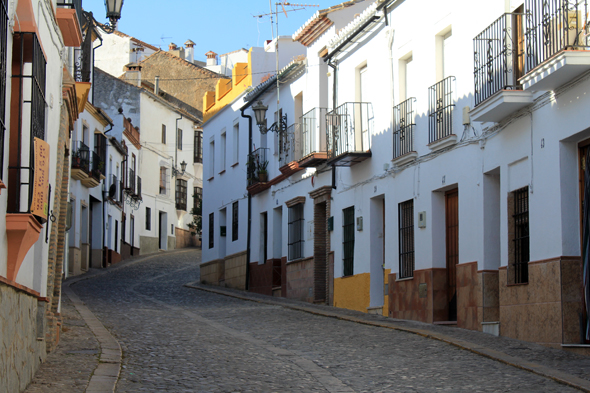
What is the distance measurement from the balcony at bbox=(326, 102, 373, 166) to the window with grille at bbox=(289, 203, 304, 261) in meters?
3.75

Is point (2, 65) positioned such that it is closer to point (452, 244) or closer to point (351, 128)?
point (452, 244)

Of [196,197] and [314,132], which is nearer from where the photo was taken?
[314,132]

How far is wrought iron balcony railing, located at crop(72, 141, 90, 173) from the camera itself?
1154 inches

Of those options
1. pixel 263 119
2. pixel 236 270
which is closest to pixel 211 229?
pixel 236 270

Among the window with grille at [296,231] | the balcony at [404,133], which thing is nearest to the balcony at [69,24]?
the balcony at [404,133]

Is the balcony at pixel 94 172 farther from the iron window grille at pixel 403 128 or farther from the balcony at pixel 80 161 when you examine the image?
the iron window grille at pixel 403 128

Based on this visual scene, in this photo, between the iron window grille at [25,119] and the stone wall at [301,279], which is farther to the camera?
the stone wall at [301,279]

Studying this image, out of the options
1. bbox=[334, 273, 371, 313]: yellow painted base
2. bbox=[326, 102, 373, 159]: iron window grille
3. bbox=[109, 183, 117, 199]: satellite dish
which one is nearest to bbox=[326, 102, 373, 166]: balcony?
bbox=[326, 102, 373, 159]: iron window grille

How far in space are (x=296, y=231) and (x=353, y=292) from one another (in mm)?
4279

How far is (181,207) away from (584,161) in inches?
1598

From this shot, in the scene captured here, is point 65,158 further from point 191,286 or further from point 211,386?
point 191,286

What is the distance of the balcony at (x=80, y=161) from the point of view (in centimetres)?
2928

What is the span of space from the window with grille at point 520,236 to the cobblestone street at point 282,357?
1533mm

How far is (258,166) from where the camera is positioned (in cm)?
2448
